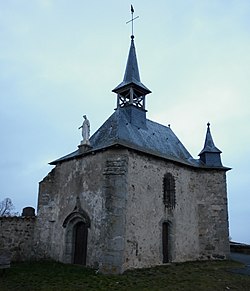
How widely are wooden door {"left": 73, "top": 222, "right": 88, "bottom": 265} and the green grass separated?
2.41 feet

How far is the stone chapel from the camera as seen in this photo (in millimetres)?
13766

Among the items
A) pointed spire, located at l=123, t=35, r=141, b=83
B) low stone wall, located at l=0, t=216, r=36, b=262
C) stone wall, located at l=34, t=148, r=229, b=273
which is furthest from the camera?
pointed spire, located at l=123, t=35, r=141, b=83

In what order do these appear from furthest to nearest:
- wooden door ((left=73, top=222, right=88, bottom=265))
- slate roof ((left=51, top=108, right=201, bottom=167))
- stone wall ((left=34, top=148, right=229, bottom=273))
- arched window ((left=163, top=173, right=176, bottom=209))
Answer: arched window ((left=163, top=173, right=176, bottom=209)), slate roof ((left=51, top=108, right=201, bottom=167)), wooden door ((left=73, top=222, right=88, bottom=265)), stone wall ((left=34, top=148, right=229, bottom=273))

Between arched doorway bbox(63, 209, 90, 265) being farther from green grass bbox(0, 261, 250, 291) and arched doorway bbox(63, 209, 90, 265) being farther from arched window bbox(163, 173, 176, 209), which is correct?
arched window bbox(163, 173, 176, 209)

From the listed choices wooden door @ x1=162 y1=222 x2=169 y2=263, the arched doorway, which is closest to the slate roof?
the arched doorway

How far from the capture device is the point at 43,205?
56.0 feet

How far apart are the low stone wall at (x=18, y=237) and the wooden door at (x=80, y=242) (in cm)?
283

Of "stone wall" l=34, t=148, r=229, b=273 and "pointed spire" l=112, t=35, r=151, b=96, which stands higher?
"pointed spire" l=112, t=35, r=151, b=96

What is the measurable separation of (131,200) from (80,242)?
3.23m

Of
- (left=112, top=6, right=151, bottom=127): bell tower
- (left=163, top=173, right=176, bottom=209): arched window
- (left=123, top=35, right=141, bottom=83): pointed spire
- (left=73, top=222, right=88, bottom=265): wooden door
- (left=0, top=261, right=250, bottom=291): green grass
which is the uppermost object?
(left=123, top=35, right=141, bottom=83): pointed spire

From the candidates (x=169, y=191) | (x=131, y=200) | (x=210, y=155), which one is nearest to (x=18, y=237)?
(x=131, y=200)

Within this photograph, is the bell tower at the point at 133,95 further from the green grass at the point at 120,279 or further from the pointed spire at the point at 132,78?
the green grass at the point at 120,279

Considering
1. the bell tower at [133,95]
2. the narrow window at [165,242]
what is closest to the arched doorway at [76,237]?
the narrow window at [165,242]

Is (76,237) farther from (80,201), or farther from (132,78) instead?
(132,78)
